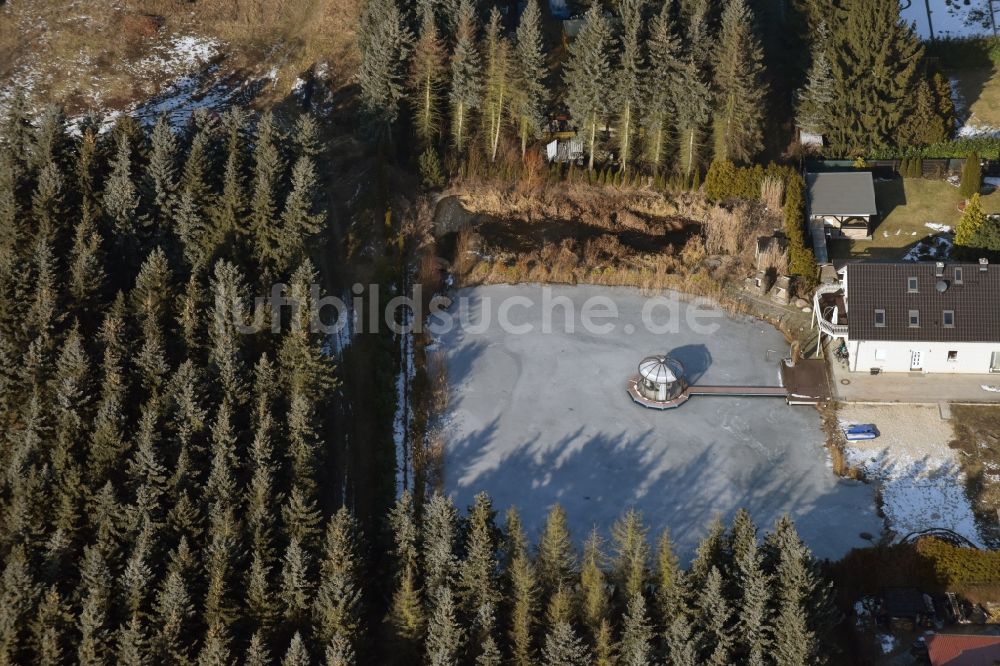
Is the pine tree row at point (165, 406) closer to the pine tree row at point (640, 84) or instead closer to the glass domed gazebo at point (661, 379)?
the pine tree row at point (640, 84)

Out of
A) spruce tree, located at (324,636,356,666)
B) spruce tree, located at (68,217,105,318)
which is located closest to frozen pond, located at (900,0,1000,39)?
spruce tree, located at (68,217,105,318)

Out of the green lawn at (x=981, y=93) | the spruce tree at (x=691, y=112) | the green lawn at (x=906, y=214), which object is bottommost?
the green lawn at (x=906, y=214)

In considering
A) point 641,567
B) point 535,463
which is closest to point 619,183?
point 535,463

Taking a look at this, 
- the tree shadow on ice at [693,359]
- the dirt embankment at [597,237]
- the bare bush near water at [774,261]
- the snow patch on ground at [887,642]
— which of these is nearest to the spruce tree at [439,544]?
the snow patch on ground at [887,642]

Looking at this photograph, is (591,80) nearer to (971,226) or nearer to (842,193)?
(842,193)

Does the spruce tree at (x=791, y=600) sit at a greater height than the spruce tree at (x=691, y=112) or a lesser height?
lesser

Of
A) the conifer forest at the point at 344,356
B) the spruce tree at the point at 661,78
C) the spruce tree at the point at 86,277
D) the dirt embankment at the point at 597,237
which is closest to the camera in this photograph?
the conifer forest at the point at 344,356

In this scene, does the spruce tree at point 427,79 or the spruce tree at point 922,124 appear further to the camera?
the spruce tree at point 922,124

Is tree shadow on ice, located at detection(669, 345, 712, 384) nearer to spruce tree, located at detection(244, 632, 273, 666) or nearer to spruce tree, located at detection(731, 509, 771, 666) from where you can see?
spruce tree, located at detection(731, 509, 771, 666)
